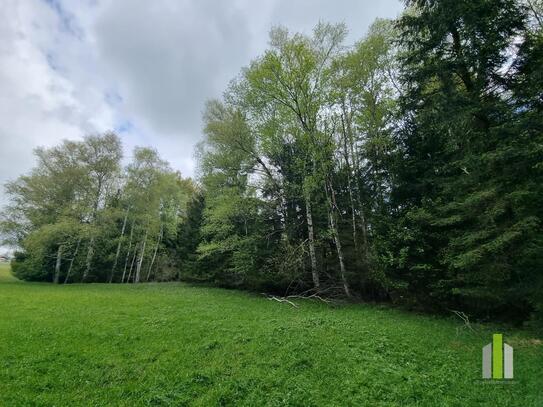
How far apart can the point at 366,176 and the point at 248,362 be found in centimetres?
1267

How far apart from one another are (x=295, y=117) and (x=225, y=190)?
228 inches

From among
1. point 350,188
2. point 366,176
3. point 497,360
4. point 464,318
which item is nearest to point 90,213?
point 350,188

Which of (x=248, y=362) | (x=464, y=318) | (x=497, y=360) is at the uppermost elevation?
(x=464, y=318)

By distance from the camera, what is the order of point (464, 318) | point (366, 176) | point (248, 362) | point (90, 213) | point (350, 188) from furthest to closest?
point (90, 213) → point (366, 176) → point (350, 188) → point (464, 318) → point (248, 362)

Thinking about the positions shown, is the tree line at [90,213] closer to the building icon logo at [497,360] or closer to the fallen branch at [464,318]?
the fallen branch at [464,318]

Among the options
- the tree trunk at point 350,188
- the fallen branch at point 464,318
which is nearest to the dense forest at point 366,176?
the tree trunk at point 350,188

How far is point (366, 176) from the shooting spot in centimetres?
1616

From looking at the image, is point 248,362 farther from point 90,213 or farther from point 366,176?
point 90,213

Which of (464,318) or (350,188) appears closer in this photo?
(464,318)

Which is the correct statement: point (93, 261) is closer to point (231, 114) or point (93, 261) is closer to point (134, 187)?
point (134, 187)

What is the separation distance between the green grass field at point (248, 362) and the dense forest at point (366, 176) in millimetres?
3003

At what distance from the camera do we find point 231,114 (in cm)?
1798

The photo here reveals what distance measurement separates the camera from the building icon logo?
545cm

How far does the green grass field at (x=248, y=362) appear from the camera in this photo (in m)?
4.72
